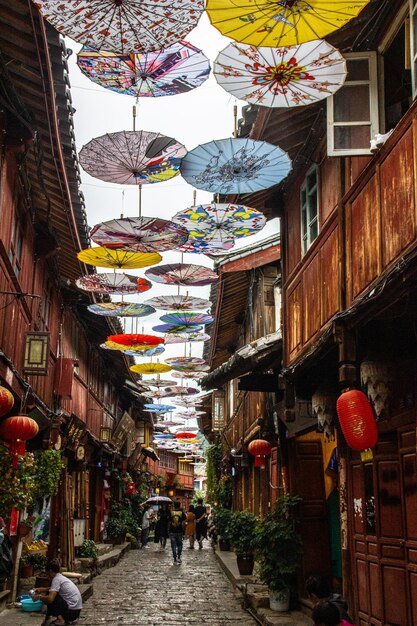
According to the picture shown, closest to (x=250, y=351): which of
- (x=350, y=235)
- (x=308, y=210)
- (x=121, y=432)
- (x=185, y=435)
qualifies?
(x=308, y=210)

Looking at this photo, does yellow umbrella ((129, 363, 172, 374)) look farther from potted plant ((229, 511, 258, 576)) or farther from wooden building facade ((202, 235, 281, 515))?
potted plant ((229, 511, 258, 576))

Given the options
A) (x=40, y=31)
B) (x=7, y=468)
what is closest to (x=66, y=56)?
(x=40, y=31)

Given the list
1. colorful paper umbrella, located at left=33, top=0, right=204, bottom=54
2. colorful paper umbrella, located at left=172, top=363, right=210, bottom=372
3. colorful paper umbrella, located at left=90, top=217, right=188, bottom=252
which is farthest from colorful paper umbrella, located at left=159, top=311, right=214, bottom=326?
colorful paper umbrella, located at left=33, top=0, right=204, bottom=54

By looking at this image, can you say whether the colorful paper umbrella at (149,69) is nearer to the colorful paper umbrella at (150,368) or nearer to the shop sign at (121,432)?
the colorful paper umbrella at (150,368)

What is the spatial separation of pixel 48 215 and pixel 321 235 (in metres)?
6.33

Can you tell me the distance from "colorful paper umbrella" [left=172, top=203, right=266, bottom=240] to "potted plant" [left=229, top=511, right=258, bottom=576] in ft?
27.1

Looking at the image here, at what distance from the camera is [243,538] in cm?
1900

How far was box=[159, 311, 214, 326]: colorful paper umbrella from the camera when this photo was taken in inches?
841

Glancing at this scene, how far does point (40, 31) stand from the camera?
9.95m

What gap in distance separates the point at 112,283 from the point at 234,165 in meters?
6.79

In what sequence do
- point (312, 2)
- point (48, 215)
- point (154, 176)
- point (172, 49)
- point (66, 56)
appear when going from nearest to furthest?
point (312, 2) < point (172, 49) < point (66, 56) < point (154, 176) < point (48, 215)

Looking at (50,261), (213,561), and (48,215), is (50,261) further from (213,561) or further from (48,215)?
(213,561)

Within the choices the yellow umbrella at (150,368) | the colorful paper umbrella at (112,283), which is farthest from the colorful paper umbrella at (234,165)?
the yellow umbrella at (150,368)

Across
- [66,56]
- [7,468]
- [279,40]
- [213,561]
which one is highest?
[66,56]
